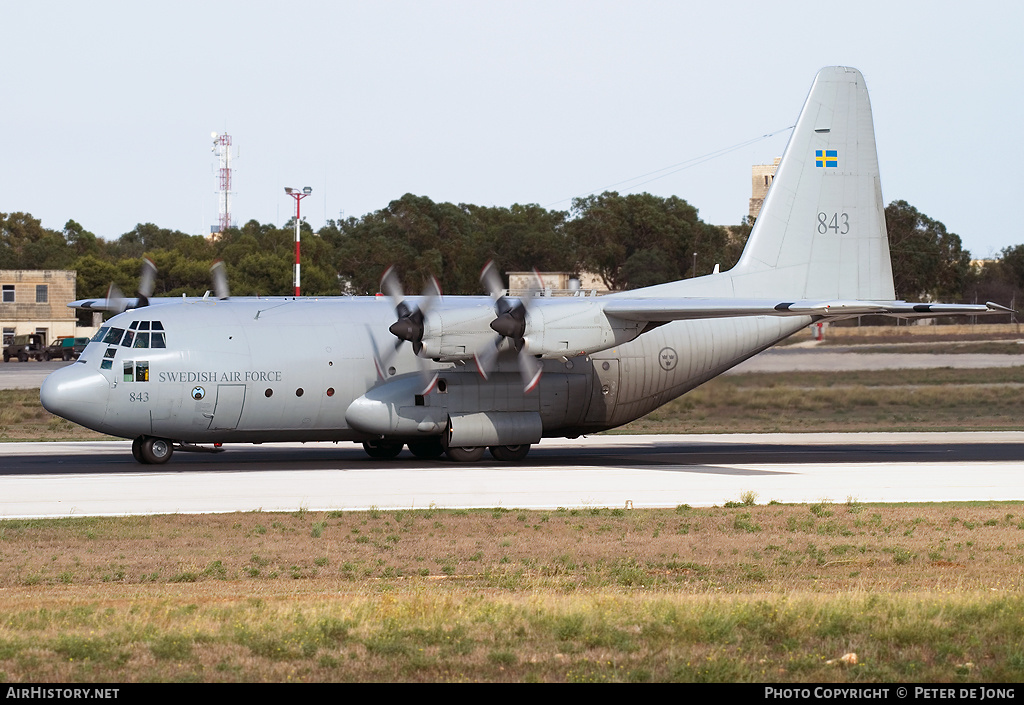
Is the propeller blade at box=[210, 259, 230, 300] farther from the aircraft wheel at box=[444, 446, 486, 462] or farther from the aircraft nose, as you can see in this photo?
the aircraft wheel at box=[444, 446, 486, 462]

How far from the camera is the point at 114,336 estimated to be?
2520cm

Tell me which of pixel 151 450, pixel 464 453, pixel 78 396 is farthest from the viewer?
pixel 464 453

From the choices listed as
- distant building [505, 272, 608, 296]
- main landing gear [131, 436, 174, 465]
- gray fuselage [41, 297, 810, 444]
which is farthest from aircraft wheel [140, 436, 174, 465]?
distant building [505, 272, 608, 296]

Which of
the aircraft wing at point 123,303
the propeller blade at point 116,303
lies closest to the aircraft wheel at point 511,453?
the aircraft wing at point 123,303

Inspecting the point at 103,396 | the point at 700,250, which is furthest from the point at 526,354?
the point at 700,250

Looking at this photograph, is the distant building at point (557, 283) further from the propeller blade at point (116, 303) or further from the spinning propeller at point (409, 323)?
the propeller blade at point (116, 303)

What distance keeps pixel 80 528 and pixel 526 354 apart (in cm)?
1101

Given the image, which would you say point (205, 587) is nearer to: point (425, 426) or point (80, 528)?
point (80, 528)

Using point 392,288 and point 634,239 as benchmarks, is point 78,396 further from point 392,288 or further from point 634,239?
point 634,239

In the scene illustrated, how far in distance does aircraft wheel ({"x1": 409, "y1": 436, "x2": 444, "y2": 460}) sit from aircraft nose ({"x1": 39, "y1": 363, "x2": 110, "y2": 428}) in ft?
24.1

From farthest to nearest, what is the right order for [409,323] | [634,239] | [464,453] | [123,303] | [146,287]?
[634,239] < [146,287] < [123,303] < [464,453] < [409,323]

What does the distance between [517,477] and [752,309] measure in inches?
244

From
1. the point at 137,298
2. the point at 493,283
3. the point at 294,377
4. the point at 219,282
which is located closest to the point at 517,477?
the point at 493,283

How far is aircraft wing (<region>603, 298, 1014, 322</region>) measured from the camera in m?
25.1
